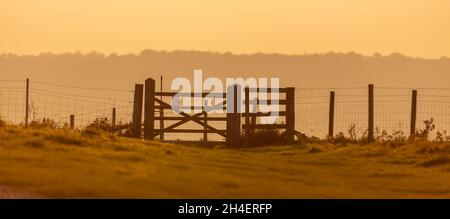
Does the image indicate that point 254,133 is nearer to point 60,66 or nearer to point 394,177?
point 394,177

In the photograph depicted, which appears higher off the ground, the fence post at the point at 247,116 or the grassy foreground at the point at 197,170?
the fence post at the point at 247,116

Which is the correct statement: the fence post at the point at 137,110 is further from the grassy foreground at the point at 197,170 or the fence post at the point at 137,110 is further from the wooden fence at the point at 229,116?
the grassy foreground at the point at 197,170

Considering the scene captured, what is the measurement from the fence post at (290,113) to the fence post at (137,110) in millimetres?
4253

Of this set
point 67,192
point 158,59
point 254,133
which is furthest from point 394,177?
point 158,59

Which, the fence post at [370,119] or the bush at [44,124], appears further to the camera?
the fence post at [370,119]

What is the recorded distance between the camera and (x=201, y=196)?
1367 cm

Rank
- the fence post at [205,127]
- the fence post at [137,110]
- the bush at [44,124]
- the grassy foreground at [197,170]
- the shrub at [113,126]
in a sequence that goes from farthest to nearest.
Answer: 1. the fence post at [205,127]
2. the fence post at [137,110]
3. the shrub at [113,126]
4. the bush at [44,124]
5. the grassy foreground at [197,170]

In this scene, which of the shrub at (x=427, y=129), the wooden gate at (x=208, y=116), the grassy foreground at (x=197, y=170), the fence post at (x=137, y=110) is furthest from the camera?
the wooden gate at (x=208, y=116)

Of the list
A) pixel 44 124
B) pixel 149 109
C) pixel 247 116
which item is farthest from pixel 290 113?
pixel 44 124

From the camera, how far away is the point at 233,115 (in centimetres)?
2980

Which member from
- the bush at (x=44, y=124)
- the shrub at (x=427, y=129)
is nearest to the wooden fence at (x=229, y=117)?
the shrub at (x=427, y=129)

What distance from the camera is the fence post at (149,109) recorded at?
29.4m
